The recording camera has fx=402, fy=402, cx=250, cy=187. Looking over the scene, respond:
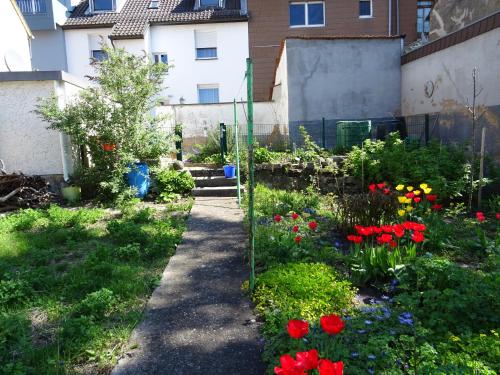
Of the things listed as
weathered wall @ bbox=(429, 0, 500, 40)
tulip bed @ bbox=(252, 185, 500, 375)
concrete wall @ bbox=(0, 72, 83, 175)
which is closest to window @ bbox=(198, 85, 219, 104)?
weathered wall @ bbox=(429, 0, 500, 40)

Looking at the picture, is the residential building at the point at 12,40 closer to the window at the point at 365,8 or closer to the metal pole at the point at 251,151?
→ the metal pole at the point at 251,151

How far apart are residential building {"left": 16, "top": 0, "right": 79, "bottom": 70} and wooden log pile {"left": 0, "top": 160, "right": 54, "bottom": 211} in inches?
584

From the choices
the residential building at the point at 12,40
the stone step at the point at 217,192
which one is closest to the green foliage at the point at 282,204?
the stone step at the point at 217,192

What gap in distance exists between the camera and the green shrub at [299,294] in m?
3.10

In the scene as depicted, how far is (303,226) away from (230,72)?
621 inches

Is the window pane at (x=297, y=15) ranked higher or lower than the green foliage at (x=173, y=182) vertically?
higher

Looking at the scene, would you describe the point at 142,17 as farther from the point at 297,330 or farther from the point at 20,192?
the point at 297,330

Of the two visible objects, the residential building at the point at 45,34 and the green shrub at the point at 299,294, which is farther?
the residential building at the point at 45,34

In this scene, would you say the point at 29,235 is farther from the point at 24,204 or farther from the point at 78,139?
the point at 78,139

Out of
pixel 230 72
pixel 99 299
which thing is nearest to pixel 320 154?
pixel 99 299

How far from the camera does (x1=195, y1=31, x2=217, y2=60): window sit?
19.9 m

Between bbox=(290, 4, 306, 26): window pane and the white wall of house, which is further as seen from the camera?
bbox=(290, 4, 306, 26): window pane

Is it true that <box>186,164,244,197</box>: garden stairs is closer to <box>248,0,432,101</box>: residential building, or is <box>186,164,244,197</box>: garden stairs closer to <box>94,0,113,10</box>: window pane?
<box>248,0,432,101</box>: residential building

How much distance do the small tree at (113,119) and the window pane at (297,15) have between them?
13.3 m
